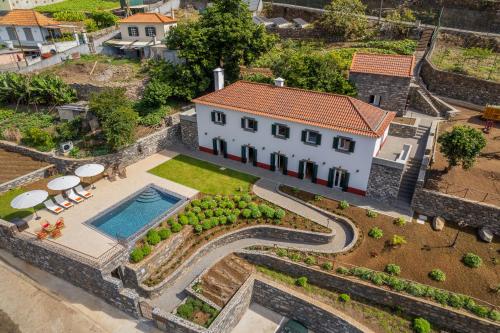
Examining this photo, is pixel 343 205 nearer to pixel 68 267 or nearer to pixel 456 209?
pixel 456 209

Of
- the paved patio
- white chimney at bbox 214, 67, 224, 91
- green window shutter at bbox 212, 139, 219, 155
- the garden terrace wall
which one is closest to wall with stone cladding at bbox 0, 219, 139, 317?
the paved patio

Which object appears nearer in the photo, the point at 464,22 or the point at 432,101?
the point at 432,101

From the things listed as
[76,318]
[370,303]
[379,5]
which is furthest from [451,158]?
[379,5]

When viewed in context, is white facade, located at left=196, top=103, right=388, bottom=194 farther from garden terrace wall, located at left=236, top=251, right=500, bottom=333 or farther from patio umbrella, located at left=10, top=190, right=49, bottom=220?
patio umbrella, located at left=10, top=190, right=49, bottom=220

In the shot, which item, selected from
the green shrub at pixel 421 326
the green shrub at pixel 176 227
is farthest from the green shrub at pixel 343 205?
the green shrub at pixel 176 227

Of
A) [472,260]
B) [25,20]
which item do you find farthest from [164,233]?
[25,20]

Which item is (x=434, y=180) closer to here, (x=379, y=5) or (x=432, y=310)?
(x=432, y=310)
